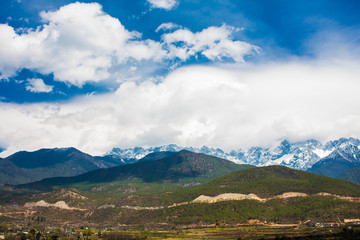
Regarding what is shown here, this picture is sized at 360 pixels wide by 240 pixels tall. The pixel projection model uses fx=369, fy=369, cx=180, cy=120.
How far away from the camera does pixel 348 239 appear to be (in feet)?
623

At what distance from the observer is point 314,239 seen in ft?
651

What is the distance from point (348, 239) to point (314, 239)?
55.8 ft
